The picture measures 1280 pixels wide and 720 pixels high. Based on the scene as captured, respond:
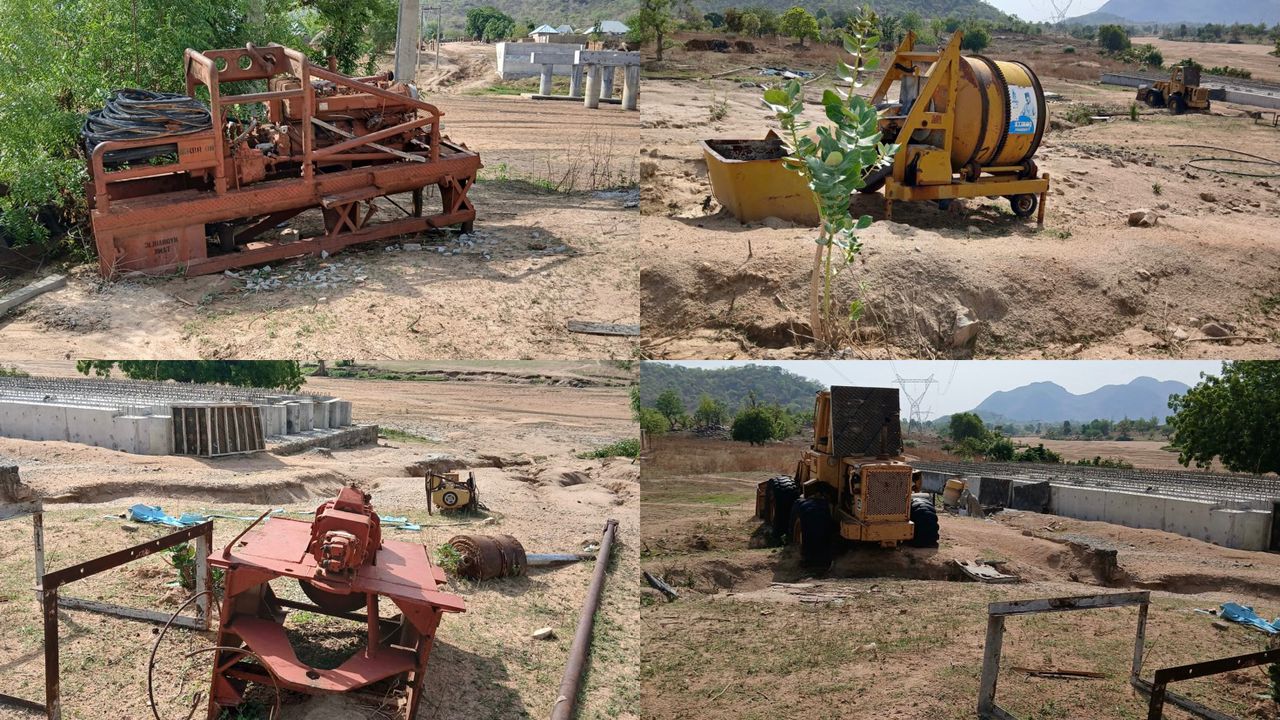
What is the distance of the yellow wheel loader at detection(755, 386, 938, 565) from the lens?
394 inches

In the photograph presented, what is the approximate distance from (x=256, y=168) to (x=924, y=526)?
8549mm

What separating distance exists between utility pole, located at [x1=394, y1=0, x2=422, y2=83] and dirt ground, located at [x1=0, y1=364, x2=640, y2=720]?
7.04 metres

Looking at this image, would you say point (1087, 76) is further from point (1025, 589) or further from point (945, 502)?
point (1025, 589)

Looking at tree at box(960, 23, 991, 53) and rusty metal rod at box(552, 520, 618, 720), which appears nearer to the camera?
rusty metal rod at box(552, 520, 618, 720)

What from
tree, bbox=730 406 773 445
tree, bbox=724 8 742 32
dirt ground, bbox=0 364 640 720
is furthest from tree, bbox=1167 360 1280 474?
tree, bbox=724 8 742 32

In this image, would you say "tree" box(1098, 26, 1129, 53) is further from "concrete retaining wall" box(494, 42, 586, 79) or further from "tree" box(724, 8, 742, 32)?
"concrete retaining wall" box(494, 42, 586, 79)

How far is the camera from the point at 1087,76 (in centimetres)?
4300

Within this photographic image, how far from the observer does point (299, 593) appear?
7.34 metres

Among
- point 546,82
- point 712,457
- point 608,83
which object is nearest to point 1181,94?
point 608,83

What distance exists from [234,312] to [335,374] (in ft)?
91.7

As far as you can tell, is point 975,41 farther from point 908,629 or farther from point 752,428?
point 908,629

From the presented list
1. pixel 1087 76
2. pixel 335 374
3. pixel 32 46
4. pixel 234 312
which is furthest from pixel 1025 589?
pixel 1087 76

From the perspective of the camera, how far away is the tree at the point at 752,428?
22047mm

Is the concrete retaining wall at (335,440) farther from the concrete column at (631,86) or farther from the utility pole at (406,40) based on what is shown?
the concrete column at (631,86)
